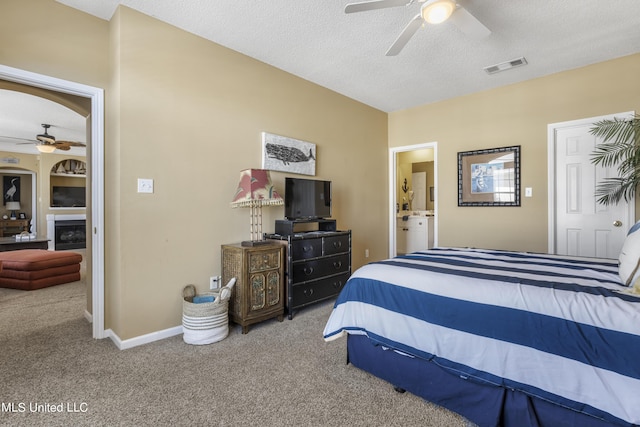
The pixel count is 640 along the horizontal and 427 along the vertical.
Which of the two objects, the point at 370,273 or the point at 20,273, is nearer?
the point at 370,273

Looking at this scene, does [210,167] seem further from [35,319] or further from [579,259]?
[579,259]

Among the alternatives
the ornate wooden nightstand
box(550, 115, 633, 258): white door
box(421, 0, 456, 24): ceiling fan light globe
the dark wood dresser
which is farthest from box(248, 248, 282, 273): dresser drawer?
box(550, 115, 633, 258): white door

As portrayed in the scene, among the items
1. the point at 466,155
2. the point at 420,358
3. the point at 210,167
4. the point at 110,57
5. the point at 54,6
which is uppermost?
the point at 54,6

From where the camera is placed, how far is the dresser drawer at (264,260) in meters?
2.71

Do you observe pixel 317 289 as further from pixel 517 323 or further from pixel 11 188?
pixel 11 188

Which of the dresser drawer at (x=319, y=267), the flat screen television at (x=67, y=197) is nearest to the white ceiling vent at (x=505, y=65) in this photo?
the dresser drawer at (x=319, y=267)

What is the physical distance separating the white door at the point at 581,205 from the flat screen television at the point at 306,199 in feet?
8.85

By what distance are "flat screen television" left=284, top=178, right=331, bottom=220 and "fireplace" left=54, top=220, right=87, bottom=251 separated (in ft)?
24.4

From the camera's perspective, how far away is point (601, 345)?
1168 mm

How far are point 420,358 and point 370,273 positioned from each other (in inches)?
21.2

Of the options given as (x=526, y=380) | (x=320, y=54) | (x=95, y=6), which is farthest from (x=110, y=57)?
(x=526, y=380)

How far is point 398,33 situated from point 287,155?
1.63 m

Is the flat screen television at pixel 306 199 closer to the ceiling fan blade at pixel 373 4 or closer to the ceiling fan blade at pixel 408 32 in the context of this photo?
the ceiling fan blade at pixel 408 32

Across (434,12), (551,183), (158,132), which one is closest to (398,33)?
(434,12)
